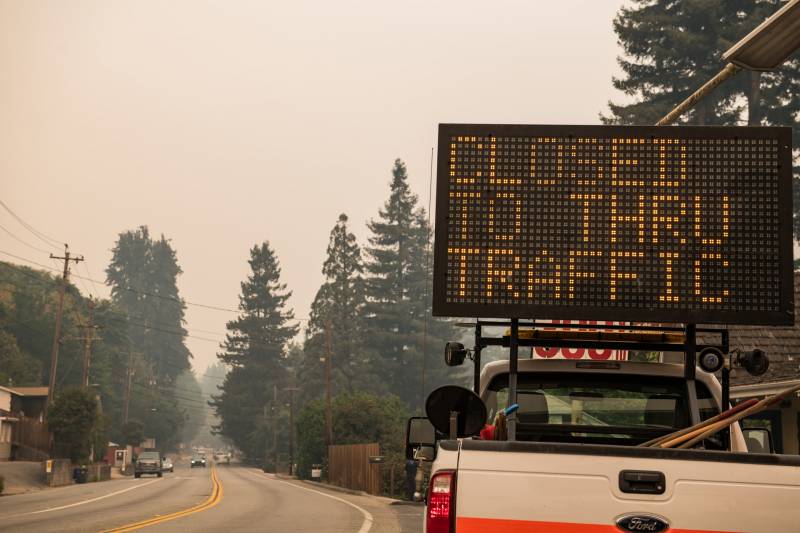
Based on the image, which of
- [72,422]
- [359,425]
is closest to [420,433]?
[72,422]

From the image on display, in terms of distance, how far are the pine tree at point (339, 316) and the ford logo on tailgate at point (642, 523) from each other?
101 metres

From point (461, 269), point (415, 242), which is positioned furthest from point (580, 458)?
point (415, 242)

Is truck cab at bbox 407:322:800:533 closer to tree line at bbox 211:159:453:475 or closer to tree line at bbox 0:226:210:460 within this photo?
tree line at bbox 0:226:210:460

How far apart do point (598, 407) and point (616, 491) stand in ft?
9.47

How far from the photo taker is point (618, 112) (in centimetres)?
5603

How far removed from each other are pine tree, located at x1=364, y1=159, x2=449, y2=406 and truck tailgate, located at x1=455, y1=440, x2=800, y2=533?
305 ft

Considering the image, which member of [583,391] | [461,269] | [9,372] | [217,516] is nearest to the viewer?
[461,269]

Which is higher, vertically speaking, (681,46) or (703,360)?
(681,46)

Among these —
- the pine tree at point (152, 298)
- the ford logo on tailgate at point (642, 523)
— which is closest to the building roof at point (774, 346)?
the ford logo on tailgate at point (642, 523)

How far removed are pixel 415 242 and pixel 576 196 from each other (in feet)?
356

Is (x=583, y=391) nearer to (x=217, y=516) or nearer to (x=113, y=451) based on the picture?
(x=217, y=516)

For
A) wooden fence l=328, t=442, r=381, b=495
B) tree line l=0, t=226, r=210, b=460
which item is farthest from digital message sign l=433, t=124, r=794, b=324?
tree line l=0, t=226, r=210, b=460

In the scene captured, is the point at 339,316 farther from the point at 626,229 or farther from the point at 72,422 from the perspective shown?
the point at 626,229

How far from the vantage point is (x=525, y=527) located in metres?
4.61
